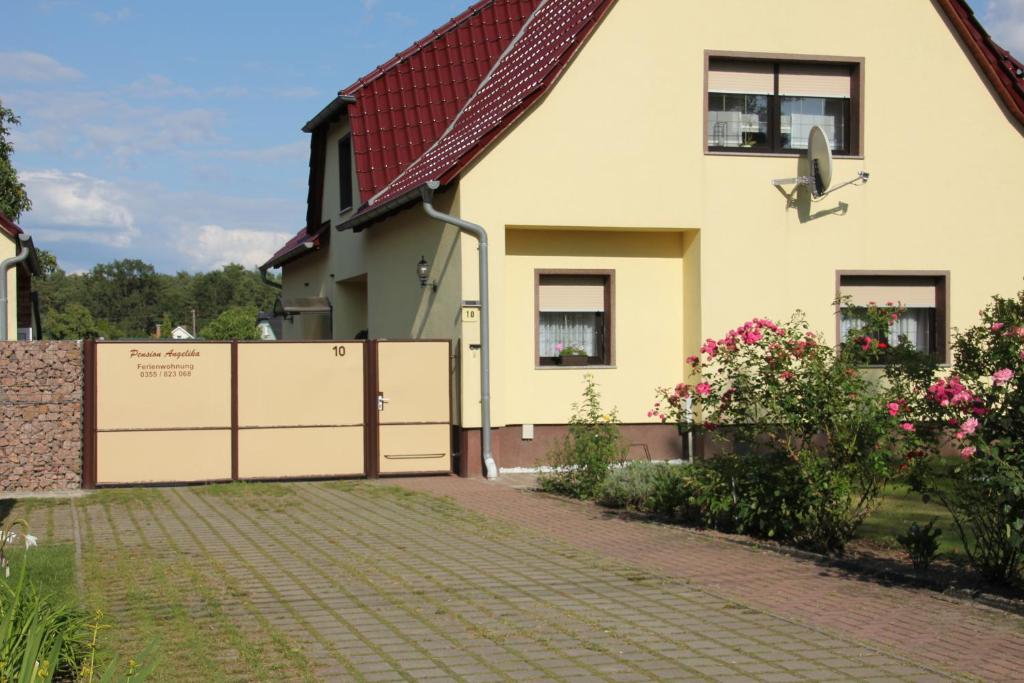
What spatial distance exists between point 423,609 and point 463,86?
43.5ft

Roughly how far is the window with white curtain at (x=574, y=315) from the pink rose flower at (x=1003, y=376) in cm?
928

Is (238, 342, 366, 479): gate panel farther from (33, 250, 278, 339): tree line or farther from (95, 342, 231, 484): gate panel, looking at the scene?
(33, 250, 278, 339): tree line

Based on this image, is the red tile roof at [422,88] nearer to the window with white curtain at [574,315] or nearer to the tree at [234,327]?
the window with white curtain at [574,315]

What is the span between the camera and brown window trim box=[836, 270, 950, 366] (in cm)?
1756

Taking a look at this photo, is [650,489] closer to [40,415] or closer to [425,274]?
[425,274]

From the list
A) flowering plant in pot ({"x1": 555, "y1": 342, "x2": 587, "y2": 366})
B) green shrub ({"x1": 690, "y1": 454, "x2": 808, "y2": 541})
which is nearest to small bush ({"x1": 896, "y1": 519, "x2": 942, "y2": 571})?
green shrub ({"x1": 690, "y1": 454, "x2": 808, "y2": 541})

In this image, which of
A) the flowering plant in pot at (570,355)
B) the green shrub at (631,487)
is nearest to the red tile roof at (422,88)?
the flowering plant in pot at (570,355)

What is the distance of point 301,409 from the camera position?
16.3 m

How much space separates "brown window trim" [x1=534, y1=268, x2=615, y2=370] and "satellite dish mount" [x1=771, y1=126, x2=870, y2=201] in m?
2.85

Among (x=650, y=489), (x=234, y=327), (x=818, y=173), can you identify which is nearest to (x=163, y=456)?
(x=650, y=489)

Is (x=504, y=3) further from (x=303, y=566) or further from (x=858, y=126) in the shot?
(x=303, y=566)

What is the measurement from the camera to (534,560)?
995 centimetres

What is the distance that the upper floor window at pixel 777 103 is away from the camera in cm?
1736

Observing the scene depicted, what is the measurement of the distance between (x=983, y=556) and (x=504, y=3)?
50.0ft
